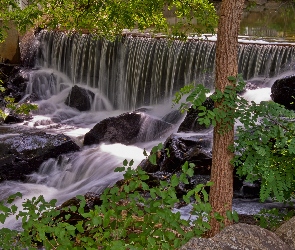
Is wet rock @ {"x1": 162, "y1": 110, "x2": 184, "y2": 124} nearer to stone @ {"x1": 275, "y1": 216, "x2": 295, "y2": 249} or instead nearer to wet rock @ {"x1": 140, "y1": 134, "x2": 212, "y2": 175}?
wet rock @ {"x1": 140, "y1": 134, "x2": 212, "y2": 175}

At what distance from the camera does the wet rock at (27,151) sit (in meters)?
8.75

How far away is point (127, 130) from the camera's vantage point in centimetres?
1011

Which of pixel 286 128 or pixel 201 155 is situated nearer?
pixel 286 128

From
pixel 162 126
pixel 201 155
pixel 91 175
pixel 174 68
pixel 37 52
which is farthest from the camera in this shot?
pixel 37 52

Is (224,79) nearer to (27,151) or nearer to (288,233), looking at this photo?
(288,233)

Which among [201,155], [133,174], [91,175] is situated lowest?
[91,175]

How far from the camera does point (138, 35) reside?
13023mm

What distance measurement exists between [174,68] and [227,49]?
8144mm

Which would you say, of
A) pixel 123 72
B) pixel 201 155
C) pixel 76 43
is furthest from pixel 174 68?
pixel 201 155

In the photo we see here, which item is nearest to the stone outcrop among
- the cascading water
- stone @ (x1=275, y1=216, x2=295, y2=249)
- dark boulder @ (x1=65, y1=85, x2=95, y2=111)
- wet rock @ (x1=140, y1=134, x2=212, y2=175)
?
the cascading water

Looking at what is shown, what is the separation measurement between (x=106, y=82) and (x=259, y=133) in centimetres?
1010

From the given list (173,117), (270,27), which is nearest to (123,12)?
(173,117)

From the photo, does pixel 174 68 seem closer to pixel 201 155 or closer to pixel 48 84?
pixel 48 84

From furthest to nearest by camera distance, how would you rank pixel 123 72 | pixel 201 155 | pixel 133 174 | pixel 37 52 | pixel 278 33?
pixel 37 52, pixel 278 33, pixel 123 72, pixel 201 155, pixel 133 174
